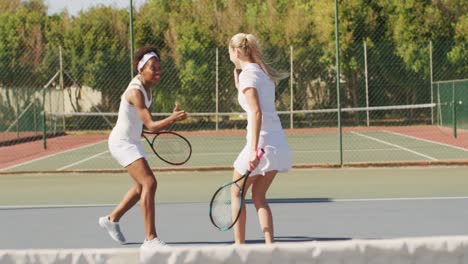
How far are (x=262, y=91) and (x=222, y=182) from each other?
6.49 meters

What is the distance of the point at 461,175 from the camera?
12703mm

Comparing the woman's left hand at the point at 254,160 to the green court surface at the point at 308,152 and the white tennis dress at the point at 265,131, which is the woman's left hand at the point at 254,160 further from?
the green court surface at the point at 308,152

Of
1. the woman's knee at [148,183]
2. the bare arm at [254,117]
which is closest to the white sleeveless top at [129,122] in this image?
the woman's knee at [148,183]

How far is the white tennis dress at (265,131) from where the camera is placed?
628 centimetres

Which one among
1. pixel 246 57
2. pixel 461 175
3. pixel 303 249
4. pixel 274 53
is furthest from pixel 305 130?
pixel 303 249

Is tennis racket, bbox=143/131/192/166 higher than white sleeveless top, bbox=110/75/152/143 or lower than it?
lower

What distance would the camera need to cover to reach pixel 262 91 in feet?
20.7

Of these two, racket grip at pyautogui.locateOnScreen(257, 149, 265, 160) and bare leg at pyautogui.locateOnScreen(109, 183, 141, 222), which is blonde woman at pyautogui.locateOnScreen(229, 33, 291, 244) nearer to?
racket grip at pyautogui.locateOnScreen(257, 149, 265, 160)

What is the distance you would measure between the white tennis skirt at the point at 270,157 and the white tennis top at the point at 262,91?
0.07 meters

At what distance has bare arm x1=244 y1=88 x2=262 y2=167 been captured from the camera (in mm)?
6129

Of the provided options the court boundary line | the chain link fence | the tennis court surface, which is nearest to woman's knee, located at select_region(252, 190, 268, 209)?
the tennis court surface

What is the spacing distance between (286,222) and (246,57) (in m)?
2.64

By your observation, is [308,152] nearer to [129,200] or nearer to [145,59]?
[129,200]

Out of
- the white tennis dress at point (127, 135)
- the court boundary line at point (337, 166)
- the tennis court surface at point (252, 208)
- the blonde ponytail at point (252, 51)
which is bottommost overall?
the tennis court surface at point (252, 208)
